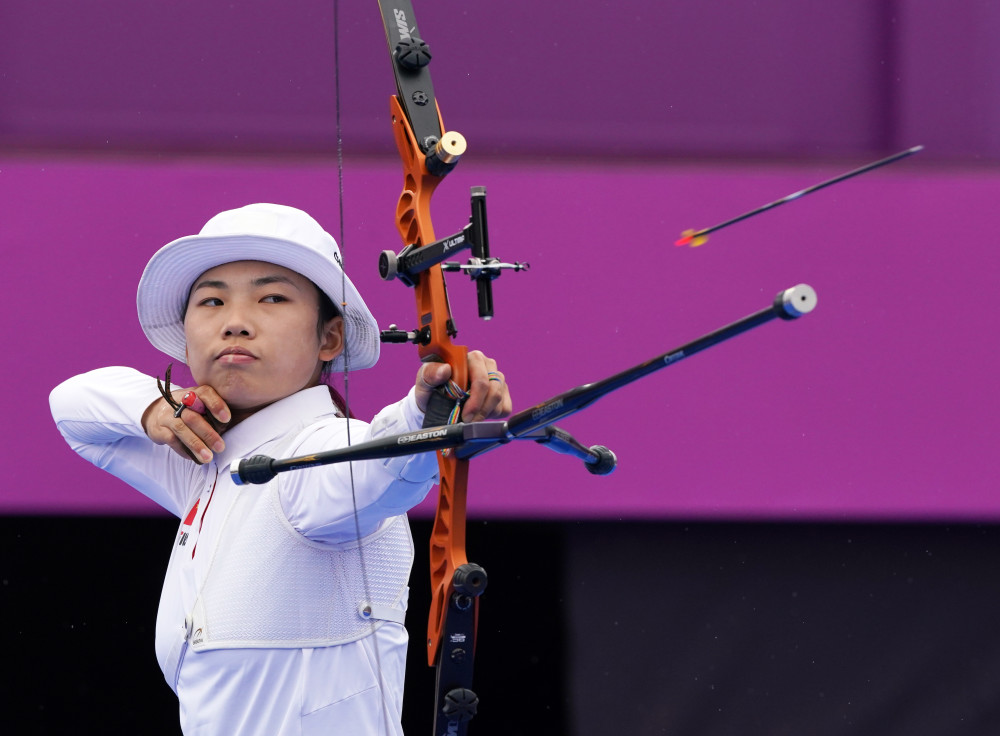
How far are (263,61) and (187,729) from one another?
1.15 m

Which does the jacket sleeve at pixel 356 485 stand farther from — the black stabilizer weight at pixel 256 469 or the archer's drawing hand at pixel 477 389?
the black stabilizer weight at pixel 256 469

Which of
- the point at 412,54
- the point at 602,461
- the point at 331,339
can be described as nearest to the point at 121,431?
the point at 331,339

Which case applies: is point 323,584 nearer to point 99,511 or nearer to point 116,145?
point 99,511

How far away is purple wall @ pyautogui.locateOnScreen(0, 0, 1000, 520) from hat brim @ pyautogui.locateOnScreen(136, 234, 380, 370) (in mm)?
390

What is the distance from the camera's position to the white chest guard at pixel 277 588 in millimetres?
1304

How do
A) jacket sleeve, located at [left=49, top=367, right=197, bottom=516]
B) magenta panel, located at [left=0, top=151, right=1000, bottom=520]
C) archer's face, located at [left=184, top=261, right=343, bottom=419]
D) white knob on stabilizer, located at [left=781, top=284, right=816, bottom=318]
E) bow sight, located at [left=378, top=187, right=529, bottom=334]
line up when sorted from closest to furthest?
white knob on stabilizer, located at [left=781, top=284, right=816, bottom=318]
bow sight, located at [left=378, top=187, right=529, bottom=334]
archer's face, located at [left=184, top=261, right=343, bottom=419]
jacket sleeve, located at [left=49, top=367, right=197, bottom=516]
magenta panel, located at [left=0, top=151, right=1000, bottom=520]

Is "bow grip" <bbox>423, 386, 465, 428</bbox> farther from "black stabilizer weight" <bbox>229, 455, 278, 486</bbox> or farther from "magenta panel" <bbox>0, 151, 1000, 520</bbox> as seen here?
"magenta panel" <bbox>0, 151, 1000, 520</bbox>

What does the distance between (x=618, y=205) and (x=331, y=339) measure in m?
0.68

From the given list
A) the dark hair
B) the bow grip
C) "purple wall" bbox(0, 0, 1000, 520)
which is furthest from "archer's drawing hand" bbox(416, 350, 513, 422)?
"purple wall" bbox(0, 0, 1000, 520)

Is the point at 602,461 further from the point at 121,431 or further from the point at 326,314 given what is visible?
the point at 121,431

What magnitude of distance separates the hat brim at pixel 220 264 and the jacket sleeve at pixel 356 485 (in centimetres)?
15

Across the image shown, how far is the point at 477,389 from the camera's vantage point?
113 centimetres

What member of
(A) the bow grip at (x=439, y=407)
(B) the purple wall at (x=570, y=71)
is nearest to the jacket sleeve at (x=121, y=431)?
(A) the bow grip at (x=439, y=407)

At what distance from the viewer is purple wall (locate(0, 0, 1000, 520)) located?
1.95 m
